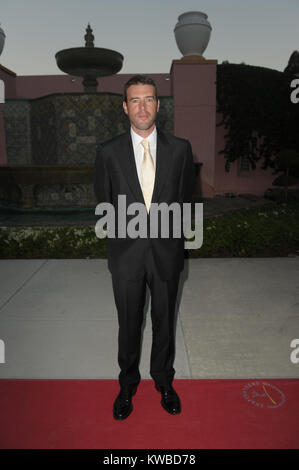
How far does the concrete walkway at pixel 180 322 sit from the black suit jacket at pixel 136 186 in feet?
3.18

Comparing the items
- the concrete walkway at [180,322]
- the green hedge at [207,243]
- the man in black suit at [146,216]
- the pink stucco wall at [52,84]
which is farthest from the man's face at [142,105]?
the pink stucco wall at [52,84]

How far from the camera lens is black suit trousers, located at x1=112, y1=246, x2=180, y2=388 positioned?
2275mm

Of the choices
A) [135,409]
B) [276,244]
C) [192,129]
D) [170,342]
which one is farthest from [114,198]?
[192,129]

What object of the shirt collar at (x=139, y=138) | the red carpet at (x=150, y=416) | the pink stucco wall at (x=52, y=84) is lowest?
the red carpet at (x=150, y=416)

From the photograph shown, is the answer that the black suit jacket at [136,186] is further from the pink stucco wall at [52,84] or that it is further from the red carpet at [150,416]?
the pink stucco wall at [52,84]

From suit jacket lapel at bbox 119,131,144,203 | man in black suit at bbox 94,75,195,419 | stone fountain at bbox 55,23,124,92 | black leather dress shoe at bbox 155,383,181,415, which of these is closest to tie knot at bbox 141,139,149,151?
man in black suit at bbox 94,75,195,419

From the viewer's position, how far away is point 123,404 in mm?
2256

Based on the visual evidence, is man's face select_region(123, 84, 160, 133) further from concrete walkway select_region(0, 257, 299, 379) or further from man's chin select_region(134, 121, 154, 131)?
concrete walkway select_region(0, 257, 299, 379)

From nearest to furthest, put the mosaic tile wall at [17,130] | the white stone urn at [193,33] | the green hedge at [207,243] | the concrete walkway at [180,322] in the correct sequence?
the concrete walkway at [180,322], the green hedge at [207,243], the white stone urn at [193,33], the mosaic tile wall at [17,130]

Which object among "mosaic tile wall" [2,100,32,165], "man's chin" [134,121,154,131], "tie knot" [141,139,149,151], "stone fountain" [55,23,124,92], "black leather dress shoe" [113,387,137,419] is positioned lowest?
"black leather dress shoe" [113,387,137,419]

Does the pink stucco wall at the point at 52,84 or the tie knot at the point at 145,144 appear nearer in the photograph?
the tie knot at the point at 145,144

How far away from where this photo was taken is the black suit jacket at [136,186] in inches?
85.7

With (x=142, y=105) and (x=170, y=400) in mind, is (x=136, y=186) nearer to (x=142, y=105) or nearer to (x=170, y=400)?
(x=142, y=105)

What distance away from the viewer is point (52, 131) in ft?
41.2
